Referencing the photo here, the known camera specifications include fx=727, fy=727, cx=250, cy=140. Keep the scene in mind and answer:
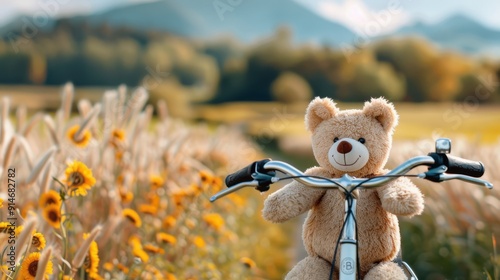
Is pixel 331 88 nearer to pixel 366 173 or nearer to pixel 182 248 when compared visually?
pixel 182 248

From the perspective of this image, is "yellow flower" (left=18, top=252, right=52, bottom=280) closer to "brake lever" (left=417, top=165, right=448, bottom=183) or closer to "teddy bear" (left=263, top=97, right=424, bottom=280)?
"teddy bear" (left=263, top=97, right=424, bottom=280)

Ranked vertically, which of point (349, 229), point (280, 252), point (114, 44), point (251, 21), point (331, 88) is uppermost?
point (251, 21)

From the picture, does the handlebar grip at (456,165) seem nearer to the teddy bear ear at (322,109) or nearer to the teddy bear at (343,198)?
the teddy bear at (343,198)

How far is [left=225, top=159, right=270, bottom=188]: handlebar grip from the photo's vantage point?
2029mm

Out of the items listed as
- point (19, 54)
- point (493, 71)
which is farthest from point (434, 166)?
point (19, 54)

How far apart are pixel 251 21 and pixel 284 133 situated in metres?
28.3

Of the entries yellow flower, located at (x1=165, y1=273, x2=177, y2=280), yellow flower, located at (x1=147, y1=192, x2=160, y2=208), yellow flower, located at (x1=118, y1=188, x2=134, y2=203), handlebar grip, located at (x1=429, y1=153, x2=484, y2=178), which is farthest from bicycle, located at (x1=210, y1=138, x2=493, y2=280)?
yellow flower, located at (x1=147, y1=192, x2=160, y2=208)

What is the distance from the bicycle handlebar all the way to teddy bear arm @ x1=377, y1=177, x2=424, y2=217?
121 millimetres

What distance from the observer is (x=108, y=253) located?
394 cm

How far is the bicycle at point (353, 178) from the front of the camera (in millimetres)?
1821

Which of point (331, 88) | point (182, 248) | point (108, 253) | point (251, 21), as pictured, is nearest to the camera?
point (108, 253)

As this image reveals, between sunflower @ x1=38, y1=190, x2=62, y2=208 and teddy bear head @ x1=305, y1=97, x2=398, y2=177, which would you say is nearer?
teddy bear head @ x1=305, y1=97, x2=398, y2=177

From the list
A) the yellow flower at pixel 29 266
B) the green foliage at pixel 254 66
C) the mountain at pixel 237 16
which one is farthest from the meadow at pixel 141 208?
the mountain at pixel 237 16

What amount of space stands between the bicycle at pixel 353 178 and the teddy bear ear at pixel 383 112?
0.33 metres
